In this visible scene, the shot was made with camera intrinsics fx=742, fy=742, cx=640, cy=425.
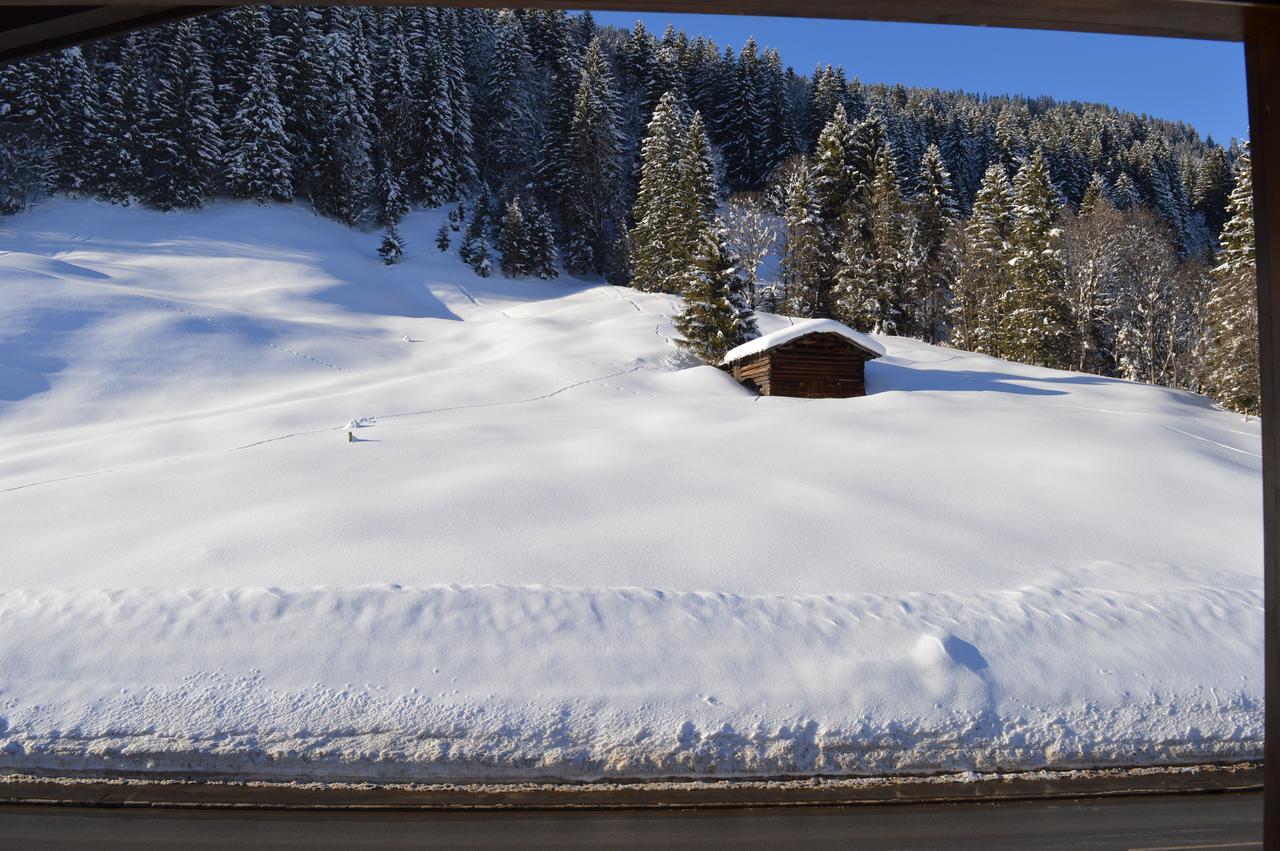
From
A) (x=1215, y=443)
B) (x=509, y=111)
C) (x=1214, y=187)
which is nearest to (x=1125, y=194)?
(x=1214, y=187)

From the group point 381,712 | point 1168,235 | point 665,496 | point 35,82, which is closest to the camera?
point 381,712

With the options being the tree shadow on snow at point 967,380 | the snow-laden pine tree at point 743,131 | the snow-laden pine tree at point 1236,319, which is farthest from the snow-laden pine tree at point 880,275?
the snow-laden pine tree at point 743,131

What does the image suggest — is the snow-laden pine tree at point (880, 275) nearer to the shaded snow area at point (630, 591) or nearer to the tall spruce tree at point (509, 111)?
the shaded snow area at point (630, 591)

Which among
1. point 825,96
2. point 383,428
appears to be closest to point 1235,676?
point 383,428

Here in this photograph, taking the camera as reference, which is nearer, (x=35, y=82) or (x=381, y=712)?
(x=381, y=712)

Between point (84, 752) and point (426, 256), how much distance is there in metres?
53.4

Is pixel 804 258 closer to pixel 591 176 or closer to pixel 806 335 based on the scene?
pixel 591 176

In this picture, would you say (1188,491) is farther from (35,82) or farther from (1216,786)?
(35,82)

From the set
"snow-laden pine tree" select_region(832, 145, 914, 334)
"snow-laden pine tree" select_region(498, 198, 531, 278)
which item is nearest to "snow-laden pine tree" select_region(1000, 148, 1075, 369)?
"snow-laden pine tree" select_region(832, 145, 914, 334)

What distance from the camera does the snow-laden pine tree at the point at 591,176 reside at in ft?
195

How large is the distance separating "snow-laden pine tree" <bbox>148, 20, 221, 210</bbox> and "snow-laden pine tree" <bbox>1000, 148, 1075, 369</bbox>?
175ft

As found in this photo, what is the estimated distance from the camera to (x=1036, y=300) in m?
37.4

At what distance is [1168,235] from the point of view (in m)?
39.2

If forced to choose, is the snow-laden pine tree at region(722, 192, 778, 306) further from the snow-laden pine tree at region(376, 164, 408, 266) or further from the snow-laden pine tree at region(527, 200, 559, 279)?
the snow-laden pine tree at region(376, 164, 408, 266)
